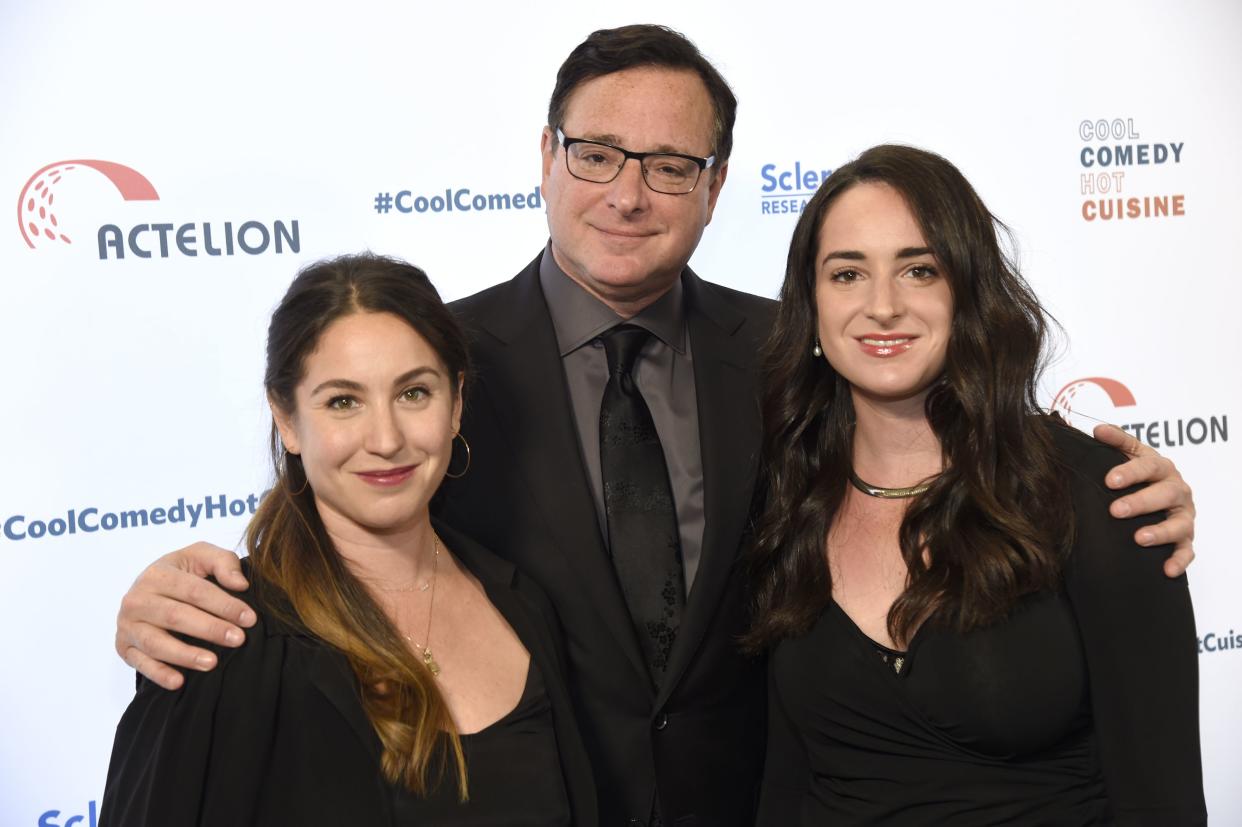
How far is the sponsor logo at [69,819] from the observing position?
3.21 metres

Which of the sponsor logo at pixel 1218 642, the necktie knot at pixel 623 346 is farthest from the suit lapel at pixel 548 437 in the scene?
the sponsor logo at pixel 1218 642

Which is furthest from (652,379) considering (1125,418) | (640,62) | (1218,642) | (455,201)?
(1218,642)

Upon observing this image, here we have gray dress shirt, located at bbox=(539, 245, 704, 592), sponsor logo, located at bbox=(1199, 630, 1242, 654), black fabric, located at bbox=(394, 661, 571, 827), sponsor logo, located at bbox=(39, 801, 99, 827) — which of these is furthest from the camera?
sponsor logo, located at bbox=(1199, 630, 1242, 654)

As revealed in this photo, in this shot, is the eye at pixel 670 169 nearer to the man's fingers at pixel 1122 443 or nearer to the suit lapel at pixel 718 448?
the suit lapel at pixel 718 448

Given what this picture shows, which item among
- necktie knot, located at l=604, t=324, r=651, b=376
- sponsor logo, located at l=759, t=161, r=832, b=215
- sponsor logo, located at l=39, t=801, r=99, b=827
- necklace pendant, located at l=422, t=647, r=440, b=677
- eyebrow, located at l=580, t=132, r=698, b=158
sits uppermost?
sponsor logo, located at l=759, t=161, r=832, b=215

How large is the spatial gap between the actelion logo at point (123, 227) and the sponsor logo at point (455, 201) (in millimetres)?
285

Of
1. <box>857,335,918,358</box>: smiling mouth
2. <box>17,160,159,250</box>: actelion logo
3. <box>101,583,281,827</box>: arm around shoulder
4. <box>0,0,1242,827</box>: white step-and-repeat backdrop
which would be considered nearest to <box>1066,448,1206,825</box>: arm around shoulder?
<box>857,335,918,358</box>: smiling mouth

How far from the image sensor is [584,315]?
242 cm

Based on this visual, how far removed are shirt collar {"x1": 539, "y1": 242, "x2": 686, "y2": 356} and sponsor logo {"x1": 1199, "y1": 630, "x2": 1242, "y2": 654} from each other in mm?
2906

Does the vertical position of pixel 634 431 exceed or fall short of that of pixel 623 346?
it falls short

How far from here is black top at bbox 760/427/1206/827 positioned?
184 centimetres

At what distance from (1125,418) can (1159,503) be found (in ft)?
8.01

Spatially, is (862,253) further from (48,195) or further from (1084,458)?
(48,195)

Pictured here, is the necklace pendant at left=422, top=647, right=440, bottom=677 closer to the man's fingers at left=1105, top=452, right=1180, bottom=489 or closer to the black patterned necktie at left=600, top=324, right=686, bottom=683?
the black patterned necktie at left=600, top=324, right=686, bottom=683
